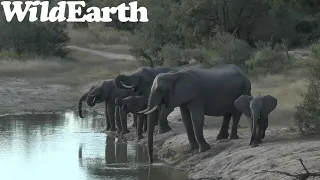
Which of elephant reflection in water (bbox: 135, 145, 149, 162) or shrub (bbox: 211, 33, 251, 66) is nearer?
elephant reflection in water (bbox: 135, 145, 149, 162)

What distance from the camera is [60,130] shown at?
27547 mm

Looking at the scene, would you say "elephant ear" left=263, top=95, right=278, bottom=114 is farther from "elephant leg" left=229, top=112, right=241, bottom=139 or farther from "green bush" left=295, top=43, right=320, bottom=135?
"elephant leg" left=229, top=112, right=241, bottom=139

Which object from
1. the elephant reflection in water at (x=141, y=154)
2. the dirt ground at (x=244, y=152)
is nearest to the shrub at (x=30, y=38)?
the dirt ground at (x=244, y=152)

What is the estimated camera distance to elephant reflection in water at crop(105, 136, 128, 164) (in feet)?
67.1

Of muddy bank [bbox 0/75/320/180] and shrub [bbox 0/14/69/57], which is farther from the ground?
shrub [bbox 0/14/69/57]

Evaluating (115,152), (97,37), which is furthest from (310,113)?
(97,37)

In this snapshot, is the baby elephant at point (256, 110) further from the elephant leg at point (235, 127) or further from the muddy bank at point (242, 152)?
the elephant leg at point (235, 127)

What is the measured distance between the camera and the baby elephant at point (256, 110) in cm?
1775

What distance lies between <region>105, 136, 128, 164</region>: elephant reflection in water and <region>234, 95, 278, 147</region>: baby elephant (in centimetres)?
390

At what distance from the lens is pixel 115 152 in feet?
71.7

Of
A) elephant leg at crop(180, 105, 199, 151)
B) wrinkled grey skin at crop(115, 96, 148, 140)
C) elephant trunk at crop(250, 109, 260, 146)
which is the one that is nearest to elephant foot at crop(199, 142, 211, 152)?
elephant leg at crop(180, 105, 199, 151)

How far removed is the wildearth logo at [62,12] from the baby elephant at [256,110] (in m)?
31.9

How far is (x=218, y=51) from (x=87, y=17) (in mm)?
47523

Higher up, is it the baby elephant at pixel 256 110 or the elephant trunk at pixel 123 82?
the elephant trunk at pixel 123 82
